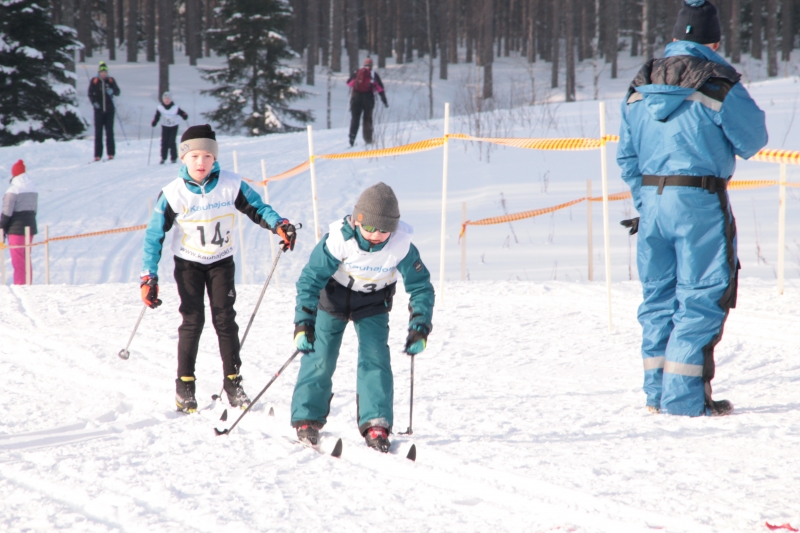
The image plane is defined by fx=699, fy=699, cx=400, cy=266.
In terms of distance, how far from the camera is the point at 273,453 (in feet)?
11.4

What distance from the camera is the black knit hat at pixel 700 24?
373 centimetres

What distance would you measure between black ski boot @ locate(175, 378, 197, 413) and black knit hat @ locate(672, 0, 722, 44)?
347 centimetres

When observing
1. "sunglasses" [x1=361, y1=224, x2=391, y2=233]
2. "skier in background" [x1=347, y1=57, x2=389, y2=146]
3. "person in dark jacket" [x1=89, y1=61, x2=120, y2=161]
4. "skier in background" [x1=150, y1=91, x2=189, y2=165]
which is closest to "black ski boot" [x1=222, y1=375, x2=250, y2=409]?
"sunglasses" [x1=361, y1=224, x2=391, y2=233]

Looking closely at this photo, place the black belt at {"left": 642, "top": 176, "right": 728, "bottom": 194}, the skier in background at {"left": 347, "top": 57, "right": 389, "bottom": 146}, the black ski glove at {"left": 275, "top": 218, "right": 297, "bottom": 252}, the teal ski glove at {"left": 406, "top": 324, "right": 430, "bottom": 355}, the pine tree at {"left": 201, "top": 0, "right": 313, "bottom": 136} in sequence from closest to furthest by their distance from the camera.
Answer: the teal ski glove at {"left": 406, "top": 324, "right": 430, "bottom": 355} → the black belt at {"left": 642, "top": 176, "right": 728, "bottom": 194} → the black ski glove at {"left": 275, "top": 218, "right": 297, "bottom": 252} → the skier in background at {"left": 347, "top": 57, "right": 389, "bottom": 146} → the pine tree at {"left": 201, "top": 0, "right": 313, "bottom": 136}

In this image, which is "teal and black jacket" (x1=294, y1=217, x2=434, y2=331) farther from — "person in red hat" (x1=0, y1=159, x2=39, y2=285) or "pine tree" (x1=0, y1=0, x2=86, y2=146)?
"pine tree" (x1=0, y1=0, x2=86, y2=146)

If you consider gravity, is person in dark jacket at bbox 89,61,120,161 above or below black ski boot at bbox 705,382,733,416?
above

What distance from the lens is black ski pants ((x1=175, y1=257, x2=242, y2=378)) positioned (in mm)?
4250

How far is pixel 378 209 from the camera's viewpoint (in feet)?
10.6

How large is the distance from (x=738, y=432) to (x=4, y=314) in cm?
690

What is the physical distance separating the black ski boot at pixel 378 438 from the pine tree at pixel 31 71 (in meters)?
19.6

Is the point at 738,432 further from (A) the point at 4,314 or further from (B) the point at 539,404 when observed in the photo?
(A) the point at 4,314

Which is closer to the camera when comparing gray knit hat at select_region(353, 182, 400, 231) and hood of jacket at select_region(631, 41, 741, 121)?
gray knit hat at select_region(353, 182, 400, 231)

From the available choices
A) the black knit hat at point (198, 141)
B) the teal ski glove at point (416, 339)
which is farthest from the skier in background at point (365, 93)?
the teal ski glove at point (416, 339)

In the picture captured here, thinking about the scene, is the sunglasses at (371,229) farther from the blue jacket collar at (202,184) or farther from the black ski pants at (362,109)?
the black ski pants at (362,109)
